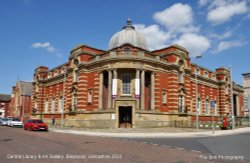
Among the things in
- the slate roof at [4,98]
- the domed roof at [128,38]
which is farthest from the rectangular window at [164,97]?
the slate roof at [4,98]

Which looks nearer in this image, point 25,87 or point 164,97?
point 164,97

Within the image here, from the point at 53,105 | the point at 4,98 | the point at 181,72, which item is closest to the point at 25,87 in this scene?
the point at 53,105

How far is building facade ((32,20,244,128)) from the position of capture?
32.0 metres

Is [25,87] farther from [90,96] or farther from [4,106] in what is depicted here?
[90,96]

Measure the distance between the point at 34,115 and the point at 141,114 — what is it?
2922 centimetres

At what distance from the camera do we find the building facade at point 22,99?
66.1 m

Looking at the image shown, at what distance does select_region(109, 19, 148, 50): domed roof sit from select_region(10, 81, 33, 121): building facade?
34429mm

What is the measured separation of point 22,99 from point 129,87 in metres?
43.8

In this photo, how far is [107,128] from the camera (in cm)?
3108

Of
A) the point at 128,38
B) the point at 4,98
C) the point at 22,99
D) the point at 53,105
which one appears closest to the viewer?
the point at 128,38

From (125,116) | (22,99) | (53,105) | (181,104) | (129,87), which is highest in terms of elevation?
(129,87)

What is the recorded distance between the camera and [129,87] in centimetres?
3312

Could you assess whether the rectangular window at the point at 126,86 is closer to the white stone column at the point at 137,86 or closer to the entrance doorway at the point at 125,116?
the white stone column at the point at 137,86

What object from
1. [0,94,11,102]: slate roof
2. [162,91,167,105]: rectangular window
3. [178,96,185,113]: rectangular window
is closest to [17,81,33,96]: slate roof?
[0,94,11,102]: slate roof
